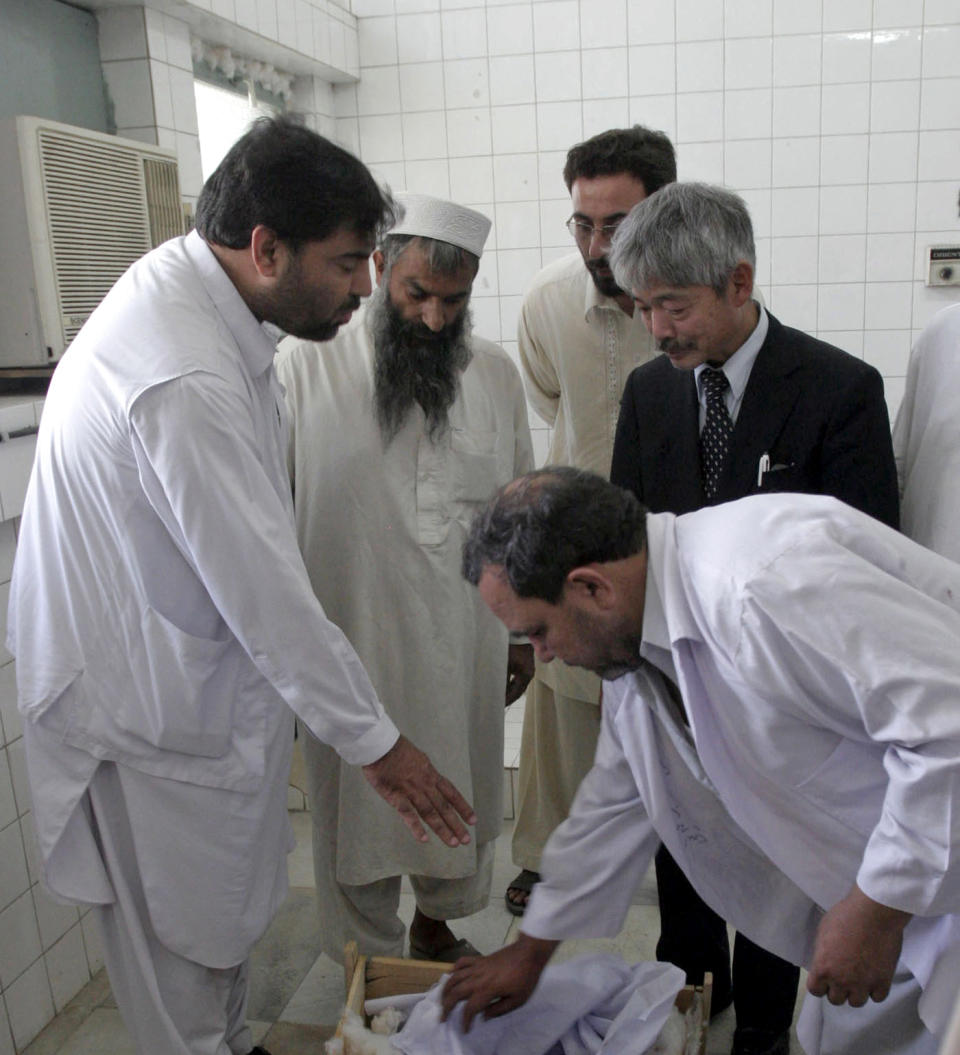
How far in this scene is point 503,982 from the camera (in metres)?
1.50

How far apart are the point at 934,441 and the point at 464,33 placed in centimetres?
300

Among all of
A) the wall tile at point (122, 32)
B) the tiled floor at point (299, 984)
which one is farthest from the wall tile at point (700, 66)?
the tiled floor at point (299, 984)

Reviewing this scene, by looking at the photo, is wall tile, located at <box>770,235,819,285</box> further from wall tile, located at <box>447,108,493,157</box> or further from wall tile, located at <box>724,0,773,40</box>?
wall tile, located at <box>447,108,493,157</box>

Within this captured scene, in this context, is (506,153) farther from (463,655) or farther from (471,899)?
(471,899)

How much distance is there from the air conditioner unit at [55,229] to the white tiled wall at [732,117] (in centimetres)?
190

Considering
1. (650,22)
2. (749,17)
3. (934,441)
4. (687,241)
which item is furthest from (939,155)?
(687,241)

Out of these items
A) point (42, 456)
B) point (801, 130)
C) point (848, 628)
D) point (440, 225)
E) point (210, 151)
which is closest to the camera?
point (848, 628)

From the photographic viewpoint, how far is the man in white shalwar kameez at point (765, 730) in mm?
1094

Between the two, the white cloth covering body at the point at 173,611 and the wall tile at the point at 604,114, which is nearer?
the white cloth covering body at the point at 173,611

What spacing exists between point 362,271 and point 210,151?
231 centimetres

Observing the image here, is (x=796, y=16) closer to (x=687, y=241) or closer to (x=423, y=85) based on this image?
(x=423, y=85)

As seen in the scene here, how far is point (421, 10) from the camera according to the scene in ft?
13.3

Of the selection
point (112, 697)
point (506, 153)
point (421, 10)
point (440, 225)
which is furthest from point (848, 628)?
point (421, 10)

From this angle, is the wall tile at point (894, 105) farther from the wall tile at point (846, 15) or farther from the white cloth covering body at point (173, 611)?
the white cloth covering body at point (173, 611)
